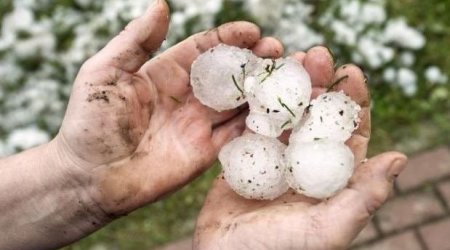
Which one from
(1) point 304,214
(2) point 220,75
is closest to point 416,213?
(2) point 220,75

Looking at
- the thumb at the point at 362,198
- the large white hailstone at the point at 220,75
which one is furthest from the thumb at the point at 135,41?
the thumb at the point at 362,198

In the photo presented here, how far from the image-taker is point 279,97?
73.1 inches

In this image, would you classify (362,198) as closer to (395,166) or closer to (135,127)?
(395,166)

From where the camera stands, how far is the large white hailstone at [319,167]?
63.9 inches

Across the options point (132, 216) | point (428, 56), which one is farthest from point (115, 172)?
point (428, 56)

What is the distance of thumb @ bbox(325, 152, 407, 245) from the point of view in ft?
4.89

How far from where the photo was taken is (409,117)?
9.00 ft

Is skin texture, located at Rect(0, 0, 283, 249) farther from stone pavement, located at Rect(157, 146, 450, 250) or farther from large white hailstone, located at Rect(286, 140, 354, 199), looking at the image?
stone pavement, located at Rect(157, 146, 450, 250)

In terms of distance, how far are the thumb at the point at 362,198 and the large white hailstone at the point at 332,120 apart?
0.76ft

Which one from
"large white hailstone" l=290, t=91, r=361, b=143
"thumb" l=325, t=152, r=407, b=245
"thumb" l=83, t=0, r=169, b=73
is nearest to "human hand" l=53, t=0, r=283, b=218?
"thumb" l=83, t=0, r=169, b=73

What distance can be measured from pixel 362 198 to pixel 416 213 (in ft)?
3.57

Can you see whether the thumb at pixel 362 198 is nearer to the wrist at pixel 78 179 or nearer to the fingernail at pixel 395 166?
the fingernail at pixel 395 166

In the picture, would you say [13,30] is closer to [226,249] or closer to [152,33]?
[152,33]

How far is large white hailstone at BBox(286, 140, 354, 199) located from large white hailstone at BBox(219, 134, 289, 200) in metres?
0.03
